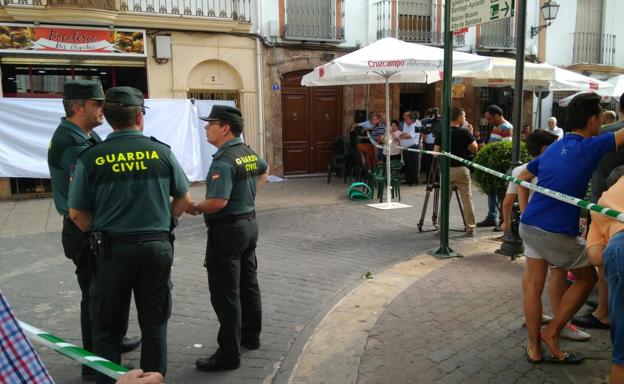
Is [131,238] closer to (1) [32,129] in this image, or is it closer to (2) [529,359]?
(2) [529,359]

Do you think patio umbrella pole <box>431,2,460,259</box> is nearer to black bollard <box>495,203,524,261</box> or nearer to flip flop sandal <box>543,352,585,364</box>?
black bollard <box>495,203,524,261</box>

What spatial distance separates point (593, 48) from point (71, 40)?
17.8m

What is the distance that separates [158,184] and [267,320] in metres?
2.04

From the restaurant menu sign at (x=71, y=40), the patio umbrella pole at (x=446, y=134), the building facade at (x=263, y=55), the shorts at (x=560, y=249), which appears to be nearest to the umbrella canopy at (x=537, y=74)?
the building facade at (x=263, y=55)

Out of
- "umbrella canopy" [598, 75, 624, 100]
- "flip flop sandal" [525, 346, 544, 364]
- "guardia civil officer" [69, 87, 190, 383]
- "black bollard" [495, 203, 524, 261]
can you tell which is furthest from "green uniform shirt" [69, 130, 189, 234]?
"umbrella canopy" [598, 75, 624, 100]

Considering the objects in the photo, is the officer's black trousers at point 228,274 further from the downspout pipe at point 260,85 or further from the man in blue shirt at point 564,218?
the downspout pipe at point 260,85

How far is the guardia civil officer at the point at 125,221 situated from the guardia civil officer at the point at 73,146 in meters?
0.55

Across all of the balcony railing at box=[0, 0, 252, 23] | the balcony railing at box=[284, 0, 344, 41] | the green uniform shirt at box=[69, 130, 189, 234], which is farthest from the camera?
the balcony railing at box=[284, 0, 344, 41]

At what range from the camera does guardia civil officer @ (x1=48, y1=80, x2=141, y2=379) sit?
138 inches

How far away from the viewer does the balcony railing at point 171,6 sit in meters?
11.7

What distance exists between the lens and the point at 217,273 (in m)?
3.64

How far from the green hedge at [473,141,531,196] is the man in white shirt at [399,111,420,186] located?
570 centimetres

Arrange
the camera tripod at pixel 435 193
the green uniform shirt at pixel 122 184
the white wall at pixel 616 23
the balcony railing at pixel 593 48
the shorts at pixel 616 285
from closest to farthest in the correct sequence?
the shorts at pixel 616 285
the green uniform shirt at pixel 122 184
the camera tripod at pixel 435 193
the balcony railing at pixel 593 48
the white wall at pixel 616 23

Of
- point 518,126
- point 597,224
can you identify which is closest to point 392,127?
point 518,126
